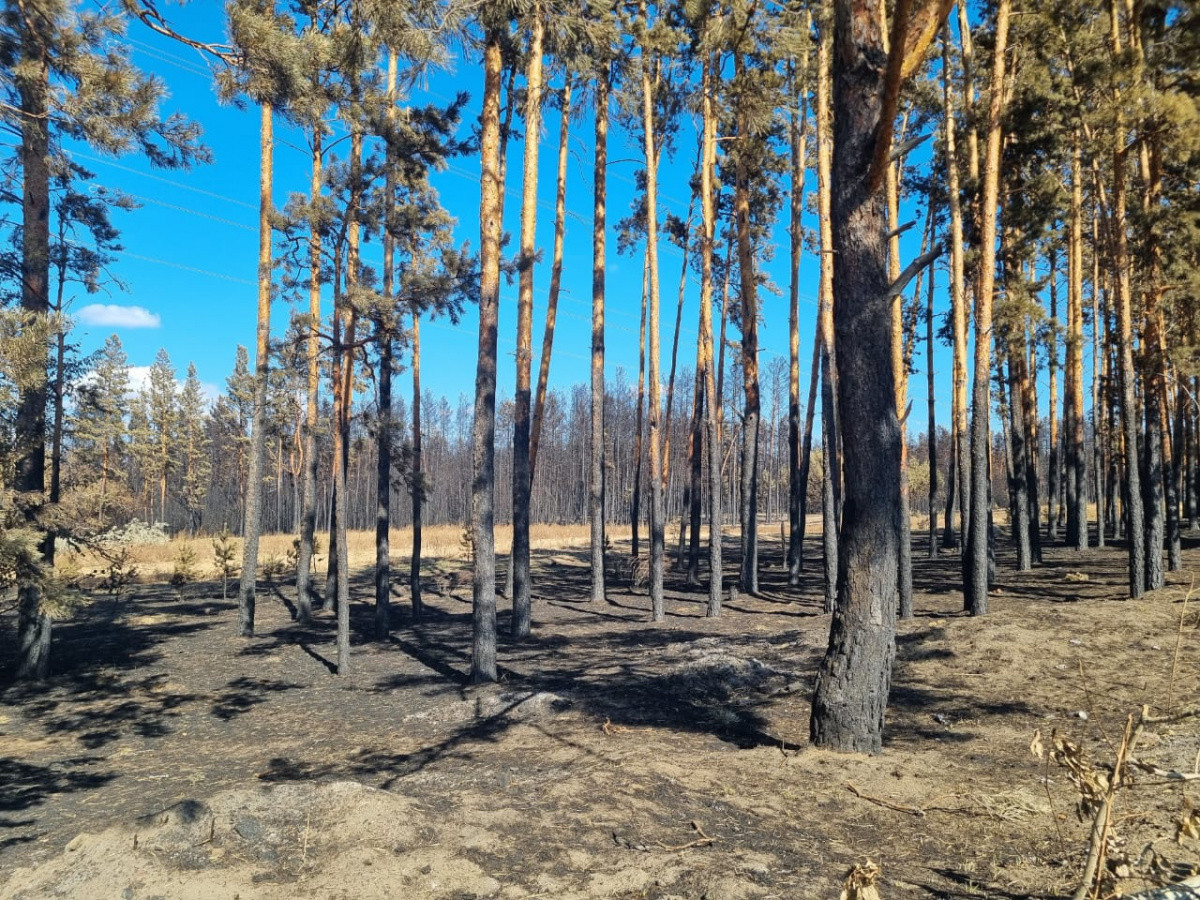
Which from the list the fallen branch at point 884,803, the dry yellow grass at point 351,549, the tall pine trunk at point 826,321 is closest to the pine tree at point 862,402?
the fallen branch at point 884,803

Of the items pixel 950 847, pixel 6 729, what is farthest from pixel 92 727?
pixel 950 847

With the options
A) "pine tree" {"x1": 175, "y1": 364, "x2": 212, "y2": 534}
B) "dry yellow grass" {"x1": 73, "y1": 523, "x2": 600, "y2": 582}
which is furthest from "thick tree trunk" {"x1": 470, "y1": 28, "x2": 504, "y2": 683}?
"pine tree" {"x1": 175, "y1": 364, "x2": 212, "y2": 534}

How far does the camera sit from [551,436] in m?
78.1

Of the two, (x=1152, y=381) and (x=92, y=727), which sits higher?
(x=1152, y=381)

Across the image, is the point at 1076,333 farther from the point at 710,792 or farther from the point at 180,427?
the point at 180,427

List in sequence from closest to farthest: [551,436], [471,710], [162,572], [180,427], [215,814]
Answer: [215,814] < [471,710] < [162,572] < [180,427] < [551,436]

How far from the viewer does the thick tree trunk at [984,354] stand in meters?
11.4

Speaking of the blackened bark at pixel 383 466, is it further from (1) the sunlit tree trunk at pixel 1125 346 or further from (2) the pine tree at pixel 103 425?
(1) the sunlit tree trunk at pixel 1125 346

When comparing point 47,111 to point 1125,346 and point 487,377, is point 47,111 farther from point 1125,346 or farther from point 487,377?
point 1125,346

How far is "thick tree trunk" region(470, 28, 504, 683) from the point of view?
32.9ft

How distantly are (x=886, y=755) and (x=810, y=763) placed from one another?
0.72 m

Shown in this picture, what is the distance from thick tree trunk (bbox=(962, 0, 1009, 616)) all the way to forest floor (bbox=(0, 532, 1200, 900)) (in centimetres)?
78

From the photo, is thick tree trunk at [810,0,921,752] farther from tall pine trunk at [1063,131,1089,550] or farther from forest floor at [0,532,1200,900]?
tall pine trunk at [1063,131,1089,550]

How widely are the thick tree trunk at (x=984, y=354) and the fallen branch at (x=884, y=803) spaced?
696 cm
